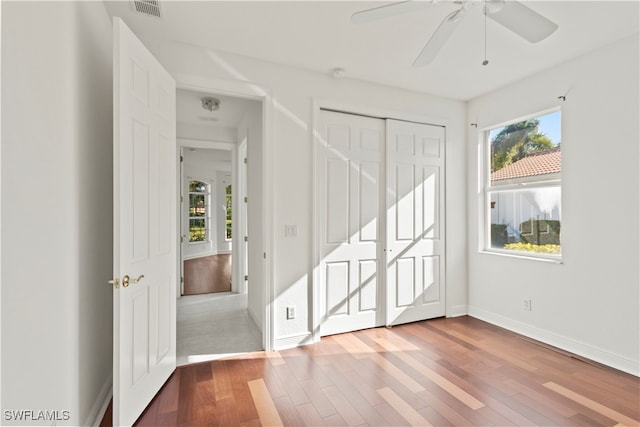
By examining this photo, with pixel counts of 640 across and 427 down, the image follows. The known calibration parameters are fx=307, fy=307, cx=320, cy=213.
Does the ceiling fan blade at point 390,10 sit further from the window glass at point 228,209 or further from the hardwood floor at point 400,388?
the window glass at point 228,209

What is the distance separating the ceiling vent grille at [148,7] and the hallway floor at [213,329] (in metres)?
2.75

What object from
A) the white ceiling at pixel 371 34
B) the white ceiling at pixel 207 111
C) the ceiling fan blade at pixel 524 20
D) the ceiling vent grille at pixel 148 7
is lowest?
the ceiling fan blade at pixel 524 20

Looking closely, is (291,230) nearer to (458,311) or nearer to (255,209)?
(255,209)

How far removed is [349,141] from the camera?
3303 mm

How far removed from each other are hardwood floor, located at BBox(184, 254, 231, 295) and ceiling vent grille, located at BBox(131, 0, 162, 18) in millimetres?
3998

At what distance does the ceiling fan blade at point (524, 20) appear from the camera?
151cm

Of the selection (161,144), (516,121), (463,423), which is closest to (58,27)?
(161,144)

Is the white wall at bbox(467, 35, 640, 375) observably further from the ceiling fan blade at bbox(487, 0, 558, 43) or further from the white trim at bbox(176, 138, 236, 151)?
the white trim at bbox(176, 138, 236, 151)

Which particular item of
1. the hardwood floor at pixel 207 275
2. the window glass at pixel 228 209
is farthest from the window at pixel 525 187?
the window glass at pixel 228 209

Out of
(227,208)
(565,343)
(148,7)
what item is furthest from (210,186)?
(565,343)

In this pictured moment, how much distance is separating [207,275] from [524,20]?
6268 mm

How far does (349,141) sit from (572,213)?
224cm

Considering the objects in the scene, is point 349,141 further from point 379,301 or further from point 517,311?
point 517,311

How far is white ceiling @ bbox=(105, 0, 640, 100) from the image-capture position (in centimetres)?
213
